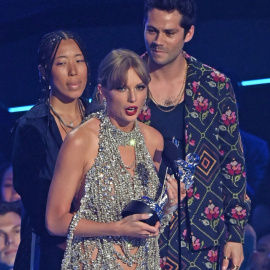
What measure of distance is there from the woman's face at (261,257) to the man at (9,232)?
56.8 inches

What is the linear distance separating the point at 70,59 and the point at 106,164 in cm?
72

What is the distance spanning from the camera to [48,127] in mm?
3531

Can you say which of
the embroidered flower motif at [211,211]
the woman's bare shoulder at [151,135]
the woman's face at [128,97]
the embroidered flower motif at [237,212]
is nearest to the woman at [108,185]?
the woman's face at [128,97]

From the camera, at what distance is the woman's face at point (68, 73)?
3572 mm

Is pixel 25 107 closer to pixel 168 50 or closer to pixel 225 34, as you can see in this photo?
pixel 225 34

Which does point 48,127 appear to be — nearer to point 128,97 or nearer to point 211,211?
point 128,97

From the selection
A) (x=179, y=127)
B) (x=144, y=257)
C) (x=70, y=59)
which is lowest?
(x=144, y=257)

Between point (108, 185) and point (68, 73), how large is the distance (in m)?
0.72

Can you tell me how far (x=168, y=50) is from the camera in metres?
3.61

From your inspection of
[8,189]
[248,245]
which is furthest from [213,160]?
[8,189]

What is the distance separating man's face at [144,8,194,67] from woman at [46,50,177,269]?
477 millimetres

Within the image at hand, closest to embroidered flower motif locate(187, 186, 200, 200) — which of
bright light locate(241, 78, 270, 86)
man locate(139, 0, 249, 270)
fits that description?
man locate(139, 0, 249, 270)

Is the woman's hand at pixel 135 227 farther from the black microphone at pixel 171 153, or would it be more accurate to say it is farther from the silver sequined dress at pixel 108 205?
the black microphone at pixel 171 153

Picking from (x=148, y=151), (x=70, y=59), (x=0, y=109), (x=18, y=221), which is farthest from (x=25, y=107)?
(x=148, y=151)
